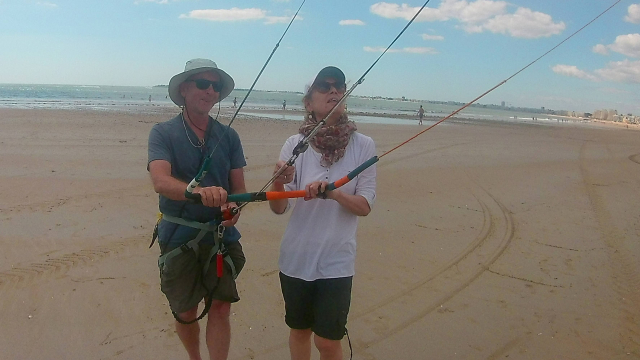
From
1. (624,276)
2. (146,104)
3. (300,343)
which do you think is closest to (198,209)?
(300,343)

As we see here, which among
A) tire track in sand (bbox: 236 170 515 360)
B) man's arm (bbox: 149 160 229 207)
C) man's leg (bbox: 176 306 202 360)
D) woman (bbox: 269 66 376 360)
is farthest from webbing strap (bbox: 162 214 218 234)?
tire track in sand (bbox: 236 170 515 360)

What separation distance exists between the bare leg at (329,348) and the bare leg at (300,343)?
0.15m

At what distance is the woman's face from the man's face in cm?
66

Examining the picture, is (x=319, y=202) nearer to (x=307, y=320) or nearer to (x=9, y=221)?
(x=307, y=320)

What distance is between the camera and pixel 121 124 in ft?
67.5

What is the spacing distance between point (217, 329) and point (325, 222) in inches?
43.0

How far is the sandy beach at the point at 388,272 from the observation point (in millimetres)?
3738

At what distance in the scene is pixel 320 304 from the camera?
2627mm

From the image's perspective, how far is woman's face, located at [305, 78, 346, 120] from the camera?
259 centimetres

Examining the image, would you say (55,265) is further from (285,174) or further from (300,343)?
(285,174)

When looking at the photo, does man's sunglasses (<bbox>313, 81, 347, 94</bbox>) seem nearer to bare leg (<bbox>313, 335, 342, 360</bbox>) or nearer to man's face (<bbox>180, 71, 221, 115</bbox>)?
man's face (<bbox>180, 71, 221, 115</bbox>)

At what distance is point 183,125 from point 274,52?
71 cm

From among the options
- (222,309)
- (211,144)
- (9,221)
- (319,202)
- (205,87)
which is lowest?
(9,221)

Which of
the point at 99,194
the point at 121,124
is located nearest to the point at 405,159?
the point at 99,194
